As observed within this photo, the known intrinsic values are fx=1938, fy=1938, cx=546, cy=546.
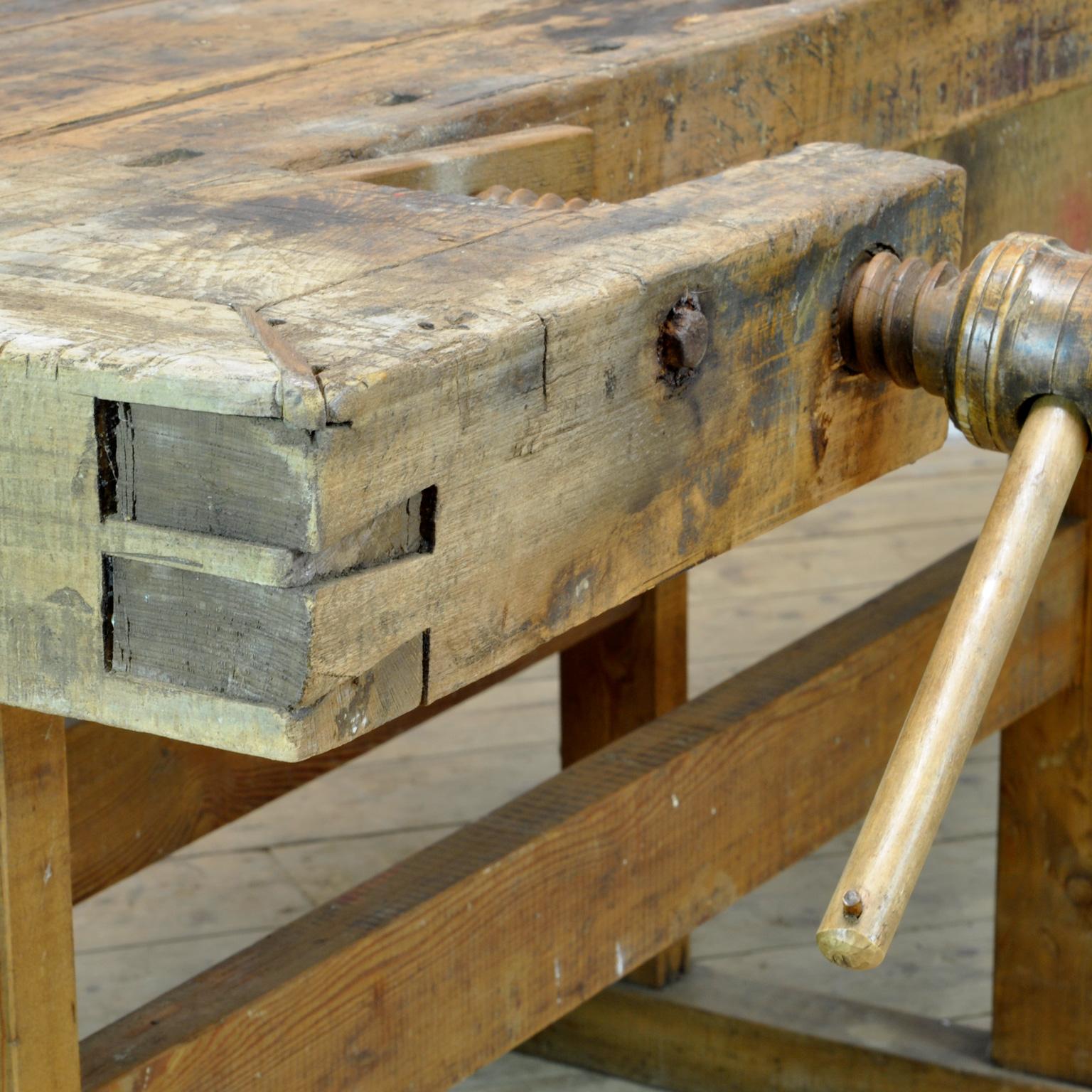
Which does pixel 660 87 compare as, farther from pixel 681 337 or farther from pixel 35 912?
pixel 35 912

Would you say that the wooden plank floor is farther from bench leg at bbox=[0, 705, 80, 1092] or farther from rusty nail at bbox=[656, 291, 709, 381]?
rusty nail at bbox=[656, 291, 709, 381]

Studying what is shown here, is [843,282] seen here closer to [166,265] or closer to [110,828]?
[166,265]

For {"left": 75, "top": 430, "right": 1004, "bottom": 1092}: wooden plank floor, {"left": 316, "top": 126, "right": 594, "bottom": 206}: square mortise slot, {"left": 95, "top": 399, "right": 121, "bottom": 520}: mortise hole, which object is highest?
{"left": 316, "top": 126, "right": 594, "bottom": 206}: square mortise slot

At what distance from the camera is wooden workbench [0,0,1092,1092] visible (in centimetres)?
58

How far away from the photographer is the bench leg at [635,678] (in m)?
1.83

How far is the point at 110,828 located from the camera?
1.35 meters

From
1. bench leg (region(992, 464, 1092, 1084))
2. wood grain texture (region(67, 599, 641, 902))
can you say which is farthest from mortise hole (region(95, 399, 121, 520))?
bench leg (region(992, 464, 1092, 1084))

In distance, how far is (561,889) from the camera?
119 cm

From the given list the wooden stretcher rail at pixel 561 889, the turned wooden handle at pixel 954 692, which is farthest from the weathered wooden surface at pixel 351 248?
the wooden stretcher rail at pixel 561 889

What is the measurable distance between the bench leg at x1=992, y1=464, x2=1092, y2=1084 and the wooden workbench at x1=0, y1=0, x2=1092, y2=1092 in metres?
0.18

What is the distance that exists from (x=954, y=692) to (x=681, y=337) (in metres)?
0.16

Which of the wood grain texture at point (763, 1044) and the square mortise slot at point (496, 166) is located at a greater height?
the square mortise slot at point (496, 166)

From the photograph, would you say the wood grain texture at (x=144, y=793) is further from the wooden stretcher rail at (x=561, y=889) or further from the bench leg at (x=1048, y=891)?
the bench leg at (x=1048, y=891)

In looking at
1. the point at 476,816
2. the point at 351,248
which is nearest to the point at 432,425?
the point at 351,248
